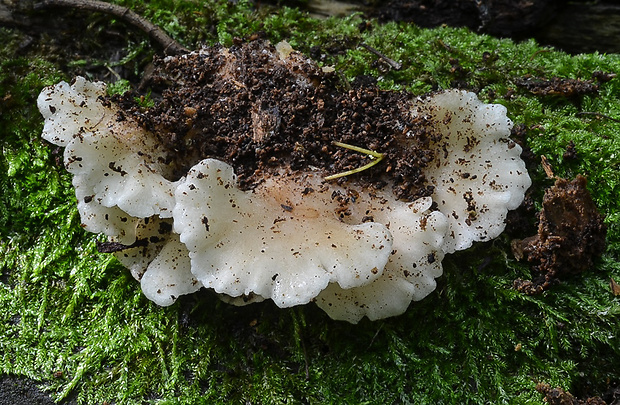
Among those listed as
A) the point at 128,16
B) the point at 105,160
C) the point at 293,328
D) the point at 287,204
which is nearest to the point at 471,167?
the point at 287,204

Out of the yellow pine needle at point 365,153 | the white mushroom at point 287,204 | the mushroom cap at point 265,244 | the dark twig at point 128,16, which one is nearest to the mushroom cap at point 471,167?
the white mushroom at point 287,204

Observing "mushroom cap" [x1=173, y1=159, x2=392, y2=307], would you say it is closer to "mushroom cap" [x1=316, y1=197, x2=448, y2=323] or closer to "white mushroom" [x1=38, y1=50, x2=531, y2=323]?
"white mushroom" [x1=38, y1=50, x2=531, y2=323]

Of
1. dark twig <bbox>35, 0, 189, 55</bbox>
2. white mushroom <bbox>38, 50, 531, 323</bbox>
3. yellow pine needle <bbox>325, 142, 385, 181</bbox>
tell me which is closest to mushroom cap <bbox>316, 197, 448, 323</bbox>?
white mushroom <bbox>38, 50, 531, 323</bbox>

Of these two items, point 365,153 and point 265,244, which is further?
point 365,153

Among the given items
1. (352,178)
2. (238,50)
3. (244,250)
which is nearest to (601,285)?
(352,178)

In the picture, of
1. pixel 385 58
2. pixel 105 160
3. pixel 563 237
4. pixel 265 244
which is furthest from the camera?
pixel 385 58

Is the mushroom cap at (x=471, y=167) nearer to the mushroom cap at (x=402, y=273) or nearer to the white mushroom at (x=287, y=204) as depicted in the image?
the white mushroom at (x=287, y=204)

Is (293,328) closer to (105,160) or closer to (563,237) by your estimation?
(105,160)

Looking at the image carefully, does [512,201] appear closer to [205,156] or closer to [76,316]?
[205,156]
